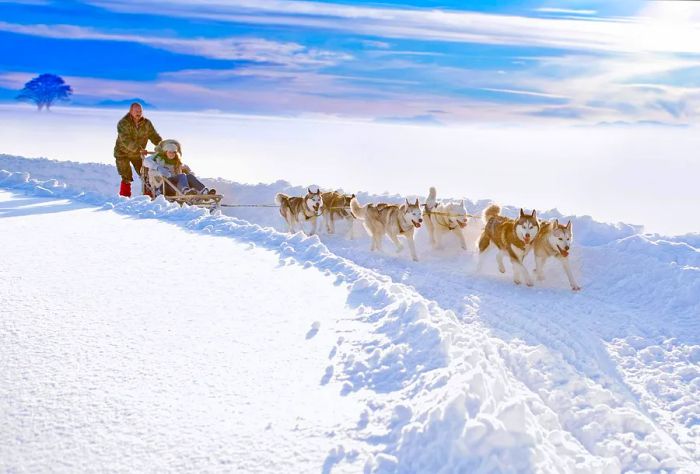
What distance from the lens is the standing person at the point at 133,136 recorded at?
14500 mm

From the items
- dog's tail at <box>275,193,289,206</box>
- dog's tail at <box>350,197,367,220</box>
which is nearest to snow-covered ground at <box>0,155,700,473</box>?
dog's tail at <box>350,197,367,220</box>

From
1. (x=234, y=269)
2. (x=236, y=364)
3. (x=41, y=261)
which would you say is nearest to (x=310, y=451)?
(x=236, y=364)

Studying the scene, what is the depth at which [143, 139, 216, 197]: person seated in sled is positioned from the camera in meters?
13.3

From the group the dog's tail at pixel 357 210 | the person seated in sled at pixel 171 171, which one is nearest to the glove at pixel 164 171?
the person seated in sled at pixel 171 171

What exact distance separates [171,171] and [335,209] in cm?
354

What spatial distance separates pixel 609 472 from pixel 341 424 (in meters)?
1.69

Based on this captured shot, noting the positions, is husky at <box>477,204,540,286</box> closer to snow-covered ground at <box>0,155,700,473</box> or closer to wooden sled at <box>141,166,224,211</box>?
snow-covered ground at <box>0,155,700,473</box>

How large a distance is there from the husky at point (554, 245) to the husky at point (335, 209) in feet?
12.8

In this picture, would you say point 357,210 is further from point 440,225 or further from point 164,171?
point 164,171

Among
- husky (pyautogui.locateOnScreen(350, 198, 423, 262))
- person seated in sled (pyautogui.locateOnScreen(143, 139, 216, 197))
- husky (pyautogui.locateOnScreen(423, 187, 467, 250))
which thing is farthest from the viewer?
person seated in sled (pyautogui.locateOnScreen(143, 139, 216, 197))

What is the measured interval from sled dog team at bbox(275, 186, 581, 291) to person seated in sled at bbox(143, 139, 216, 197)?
5.86 feet

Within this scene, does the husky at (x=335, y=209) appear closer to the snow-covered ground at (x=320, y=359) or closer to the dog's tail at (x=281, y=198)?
the dog's tail at (x=281, y=198)

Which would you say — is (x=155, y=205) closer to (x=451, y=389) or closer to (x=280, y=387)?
(x=280, y=387)

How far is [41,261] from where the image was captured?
7.40 meters
